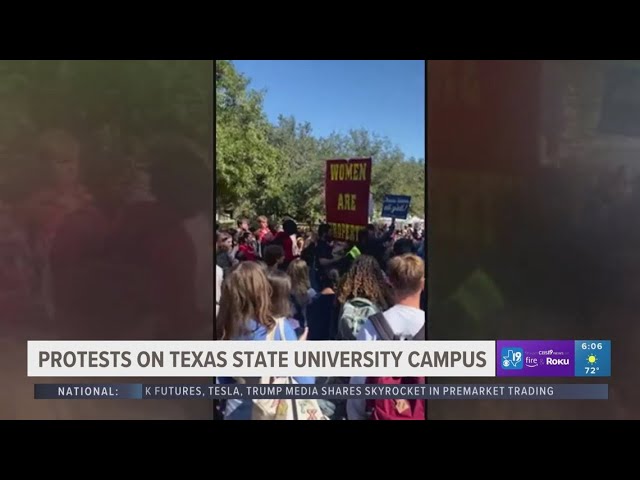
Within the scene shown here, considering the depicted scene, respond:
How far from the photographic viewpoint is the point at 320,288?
16.0 feet

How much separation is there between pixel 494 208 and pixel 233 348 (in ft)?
7.49

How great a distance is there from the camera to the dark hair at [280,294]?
488cm

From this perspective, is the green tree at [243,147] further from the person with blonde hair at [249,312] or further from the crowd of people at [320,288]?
the person with blonde hair at [249,312]

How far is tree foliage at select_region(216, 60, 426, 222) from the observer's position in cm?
475

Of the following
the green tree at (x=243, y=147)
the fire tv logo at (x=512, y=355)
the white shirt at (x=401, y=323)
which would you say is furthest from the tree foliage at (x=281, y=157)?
the fire tv logo at (x=512, y=355)

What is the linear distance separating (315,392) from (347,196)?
155 cm

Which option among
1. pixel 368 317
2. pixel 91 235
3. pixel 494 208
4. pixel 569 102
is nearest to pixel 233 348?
pixel 368 317

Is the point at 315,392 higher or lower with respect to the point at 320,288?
lower

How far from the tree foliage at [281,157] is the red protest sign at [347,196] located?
0.05 m

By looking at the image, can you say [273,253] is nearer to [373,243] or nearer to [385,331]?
[373,243]

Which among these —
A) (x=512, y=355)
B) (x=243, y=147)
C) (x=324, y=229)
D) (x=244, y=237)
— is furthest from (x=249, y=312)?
(x=512, y=355)

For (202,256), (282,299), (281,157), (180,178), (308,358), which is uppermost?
(281,157)

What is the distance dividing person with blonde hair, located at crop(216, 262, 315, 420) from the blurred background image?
0.14m

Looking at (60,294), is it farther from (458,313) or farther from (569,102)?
(569,102)
